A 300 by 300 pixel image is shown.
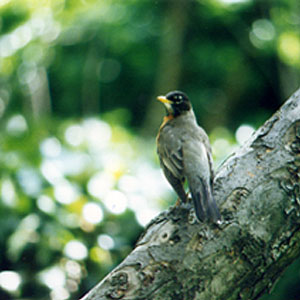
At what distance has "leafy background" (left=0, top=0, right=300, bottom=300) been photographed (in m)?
4.38

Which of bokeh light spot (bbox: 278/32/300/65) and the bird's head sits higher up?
bokeh light spot (bbox: 278/32/300/65)

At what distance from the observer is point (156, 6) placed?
8.02 meters

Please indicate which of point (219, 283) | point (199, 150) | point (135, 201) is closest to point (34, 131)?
point (135, 201)

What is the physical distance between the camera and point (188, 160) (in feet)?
10.7

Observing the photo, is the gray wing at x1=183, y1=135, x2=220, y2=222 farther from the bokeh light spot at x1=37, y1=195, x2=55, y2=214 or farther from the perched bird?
the bokeh light spot at x1=37, y1=195, x2=55, y2=214

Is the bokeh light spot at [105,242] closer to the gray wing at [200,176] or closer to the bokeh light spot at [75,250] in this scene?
the bokeh light spot at [75,250]

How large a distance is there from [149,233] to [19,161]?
282 centimetres

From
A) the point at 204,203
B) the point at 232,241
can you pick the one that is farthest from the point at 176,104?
the point at 232,241

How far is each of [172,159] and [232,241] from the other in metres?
1.16

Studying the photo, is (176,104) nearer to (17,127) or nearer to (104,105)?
(17,127)

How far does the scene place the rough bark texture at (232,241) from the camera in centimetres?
218

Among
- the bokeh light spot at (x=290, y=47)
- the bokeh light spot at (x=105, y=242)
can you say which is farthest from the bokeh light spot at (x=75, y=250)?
the bokeh light spot at (x=290, y=47)

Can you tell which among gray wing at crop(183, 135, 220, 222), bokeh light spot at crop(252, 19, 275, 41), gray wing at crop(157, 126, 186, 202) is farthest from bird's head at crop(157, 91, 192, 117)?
bokeh light spot at crop(252, 19, 275, 41)

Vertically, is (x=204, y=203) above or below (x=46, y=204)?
below
